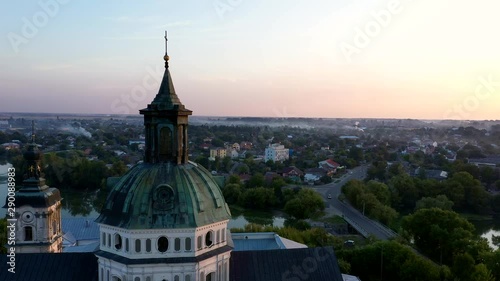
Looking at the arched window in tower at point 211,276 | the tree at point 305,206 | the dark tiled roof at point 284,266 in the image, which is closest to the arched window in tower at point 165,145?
the arched window in tower at point 211,276

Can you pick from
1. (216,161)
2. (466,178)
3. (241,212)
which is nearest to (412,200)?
(466,178)

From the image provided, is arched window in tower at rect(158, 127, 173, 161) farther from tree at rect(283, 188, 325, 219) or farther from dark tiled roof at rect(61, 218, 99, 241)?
tree at rect(283, 188, 325, 219)

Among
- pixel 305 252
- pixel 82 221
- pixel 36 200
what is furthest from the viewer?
pixel 82 221

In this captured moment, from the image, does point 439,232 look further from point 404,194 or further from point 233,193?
point 233,193

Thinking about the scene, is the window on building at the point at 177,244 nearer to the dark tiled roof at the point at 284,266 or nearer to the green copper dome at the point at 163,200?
the green copper dome at the point at 163,200

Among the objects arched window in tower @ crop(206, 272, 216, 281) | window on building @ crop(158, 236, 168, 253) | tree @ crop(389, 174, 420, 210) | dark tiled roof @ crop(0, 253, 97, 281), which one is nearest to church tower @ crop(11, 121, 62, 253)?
dark tiled roof @ crop(0, 253, 97, 281)

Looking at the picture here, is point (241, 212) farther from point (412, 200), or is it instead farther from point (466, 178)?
point (466, 178)
